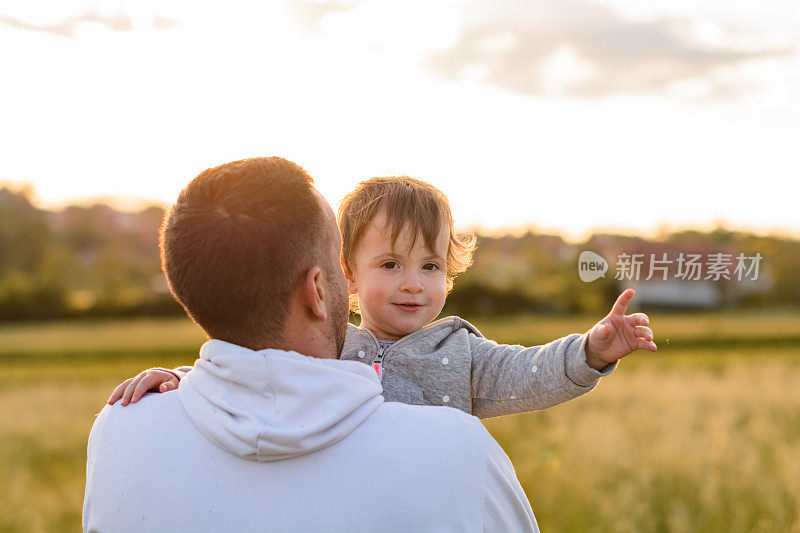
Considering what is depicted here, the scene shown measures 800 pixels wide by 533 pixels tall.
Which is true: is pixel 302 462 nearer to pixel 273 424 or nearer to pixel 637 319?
pixel 273 424

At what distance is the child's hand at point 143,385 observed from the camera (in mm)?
1964

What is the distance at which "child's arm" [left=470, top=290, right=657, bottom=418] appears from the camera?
234 cm

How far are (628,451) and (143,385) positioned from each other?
687 cm

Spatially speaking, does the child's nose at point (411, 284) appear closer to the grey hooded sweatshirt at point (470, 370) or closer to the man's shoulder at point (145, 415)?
the grey hooded sweatshirt at point (470, 370)

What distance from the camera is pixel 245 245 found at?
5.75 feet

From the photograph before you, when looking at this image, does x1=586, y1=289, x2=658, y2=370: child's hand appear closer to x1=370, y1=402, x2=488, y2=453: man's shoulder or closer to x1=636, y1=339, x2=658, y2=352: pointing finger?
x1=636, y1=339, x2=658, y2=352: pointing finger

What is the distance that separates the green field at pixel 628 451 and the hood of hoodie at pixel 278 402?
5593 mm

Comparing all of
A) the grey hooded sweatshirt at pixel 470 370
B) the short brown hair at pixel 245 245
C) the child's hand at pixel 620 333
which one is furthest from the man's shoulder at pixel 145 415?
the child's hand at pixel 620 333

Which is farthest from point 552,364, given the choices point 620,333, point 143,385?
point 143,385

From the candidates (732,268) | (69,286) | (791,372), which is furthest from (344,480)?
(69,286)

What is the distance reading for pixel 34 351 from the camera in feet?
68.5

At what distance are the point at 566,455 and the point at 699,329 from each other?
13265 mm

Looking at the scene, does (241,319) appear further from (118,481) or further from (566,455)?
(566,455)

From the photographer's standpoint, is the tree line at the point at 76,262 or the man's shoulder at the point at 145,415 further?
the tree line at the point at 76,262
